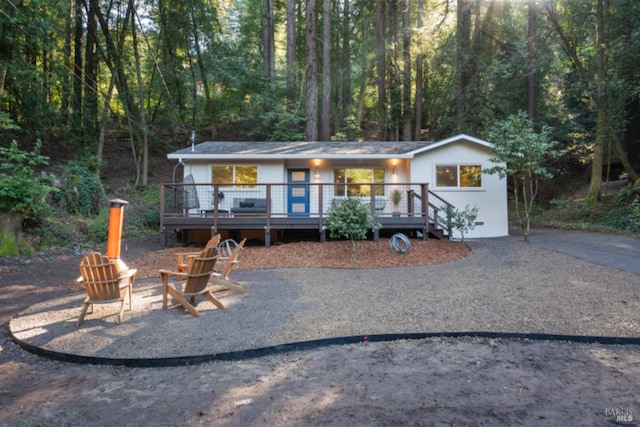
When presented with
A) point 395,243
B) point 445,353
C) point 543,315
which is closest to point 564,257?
point 395,243

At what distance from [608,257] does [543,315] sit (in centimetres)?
521

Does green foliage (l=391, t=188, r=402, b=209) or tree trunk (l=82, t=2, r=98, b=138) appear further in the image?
tree trunk (l=82, t=2, r=98, b=138)

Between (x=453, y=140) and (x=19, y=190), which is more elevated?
(x=453, y=140)

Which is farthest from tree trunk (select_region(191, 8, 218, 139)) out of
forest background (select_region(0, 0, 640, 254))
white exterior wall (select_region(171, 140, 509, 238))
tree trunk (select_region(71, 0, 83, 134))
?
white exterior wall (select_region(171, 140, 509, 238))

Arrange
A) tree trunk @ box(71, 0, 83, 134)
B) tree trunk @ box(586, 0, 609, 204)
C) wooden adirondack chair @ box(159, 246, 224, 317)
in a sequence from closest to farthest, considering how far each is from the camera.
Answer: wooden adirondack chair @ box(159, 246, 224, 317) < tree trunk @ box(586, 0, 609, 204) < tree trunk @ box(71, 0, 83, 134)

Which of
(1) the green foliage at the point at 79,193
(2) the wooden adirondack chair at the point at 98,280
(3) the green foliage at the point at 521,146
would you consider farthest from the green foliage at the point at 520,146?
(1) the green foliage at the point at 79,193

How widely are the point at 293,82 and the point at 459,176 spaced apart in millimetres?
12187

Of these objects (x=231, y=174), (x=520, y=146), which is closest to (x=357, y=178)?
(x=231, y=174)

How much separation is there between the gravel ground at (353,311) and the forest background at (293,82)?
721 cm

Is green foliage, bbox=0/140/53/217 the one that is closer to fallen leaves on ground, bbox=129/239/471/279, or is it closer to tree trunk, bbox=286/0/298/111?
fallen leaves on ground, bbox=129/239/471/279

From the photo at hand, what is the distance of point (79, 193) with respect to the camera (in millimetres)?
13312

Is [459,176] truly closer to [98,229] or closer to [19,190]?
[98,229]

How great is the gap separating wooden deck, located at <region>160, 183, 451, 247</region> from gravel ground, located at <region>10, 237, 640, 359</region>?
3399 millimetres

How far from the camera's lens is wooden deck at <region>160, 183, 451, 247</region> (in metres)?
11.0
